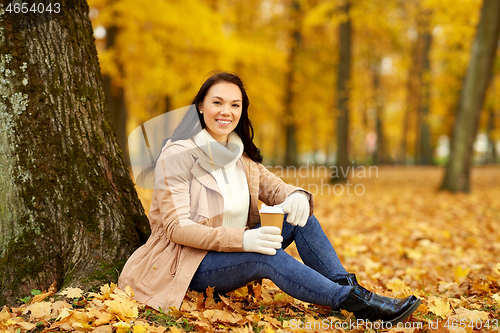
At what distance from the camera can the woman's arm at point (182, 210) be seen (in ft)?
6.68

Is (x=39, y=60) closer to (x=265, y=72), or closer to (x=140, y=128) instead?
(x=140, y=128)

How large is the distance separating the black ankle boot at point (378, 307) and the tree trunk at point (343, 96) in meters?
7.84

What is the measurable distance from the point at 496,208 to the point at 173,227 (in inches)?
264

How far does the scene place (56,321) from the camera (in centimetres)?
197

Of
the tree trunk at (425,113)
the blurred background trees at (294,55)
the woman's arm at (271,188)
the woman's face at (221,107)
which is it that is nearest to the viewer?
the woman's face at (221,107)

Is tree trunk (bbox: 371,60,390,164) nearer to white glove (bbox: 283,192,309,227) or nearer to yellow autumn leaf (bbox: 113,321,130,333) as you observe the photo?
white glove (bbox: 283,192,309,227)

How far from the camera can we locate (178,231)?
205 centimetres

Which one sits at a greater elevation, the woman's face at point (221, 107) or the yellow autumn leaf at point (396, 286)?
the woman's face at point (221, 107)

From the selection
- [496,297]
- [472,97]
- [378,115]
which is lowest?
[496,297]

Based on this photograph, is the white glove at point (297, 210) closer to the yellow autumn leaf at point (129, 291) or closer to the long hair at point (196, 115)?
the long hair at point (196, 115)

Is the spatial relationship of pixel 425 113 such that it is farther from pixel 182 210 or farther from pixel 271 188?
pixel 182 210

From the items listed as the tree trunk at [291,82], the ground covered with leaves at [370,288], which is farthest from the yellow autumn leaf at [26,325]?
the tree trunk at [291,82]

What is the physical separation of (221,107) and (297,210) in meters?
0.79

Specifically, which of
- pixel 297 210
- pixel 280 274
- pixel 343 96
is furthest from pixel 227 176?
pixel 343 96
